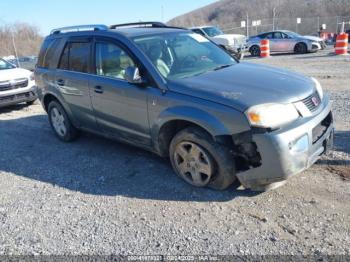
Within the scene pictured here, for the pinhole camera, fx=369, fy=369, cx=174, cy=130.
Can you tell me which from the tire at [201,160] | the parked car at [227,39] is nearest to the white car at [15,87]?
the tire at [201,160]

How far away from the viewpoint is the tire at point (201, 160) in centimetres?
386

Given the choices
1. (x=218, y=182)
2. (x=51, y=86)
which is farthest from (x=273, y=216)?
(x=51, y=86)

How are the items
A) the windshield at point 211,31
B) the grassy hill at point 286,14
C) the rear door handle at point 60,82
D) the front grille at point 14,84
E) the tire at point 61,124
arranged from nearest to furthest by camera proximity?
the rear door handle at point 60,82, the tire at point 61,124, the front grille at point 14,84, the windshield at point 211,31, the grassy hill at point 286,14

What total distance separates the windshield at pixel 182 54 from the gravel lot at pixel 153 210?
1.33 metres

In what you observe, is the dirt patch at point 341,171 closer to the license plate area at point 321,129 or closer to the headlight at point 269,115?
the license plate area at point 321,129

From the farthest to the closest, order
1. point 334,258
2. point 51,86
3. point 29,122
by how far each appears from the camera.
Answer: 1. point 29,122
2. point 51,86
3. point 334,258

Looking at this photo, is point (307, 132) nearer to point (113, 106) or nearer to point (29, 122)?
point (113, 106)

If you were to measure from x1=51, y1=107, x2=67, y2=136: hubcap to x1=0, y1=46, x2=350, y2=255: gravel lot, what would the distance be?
0.86 meters

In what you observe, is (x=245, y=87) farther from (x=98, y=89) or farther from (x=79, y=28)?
(x=79, y=28)

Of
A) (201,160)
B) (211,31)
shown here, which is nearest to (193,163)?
(201,160)

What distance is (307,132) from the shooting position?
143 inches

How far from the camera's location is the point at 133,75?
432cm

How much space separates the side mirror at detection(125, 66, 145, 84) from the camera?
14.2ft

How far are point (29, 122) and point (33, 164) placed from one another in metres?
2.83
